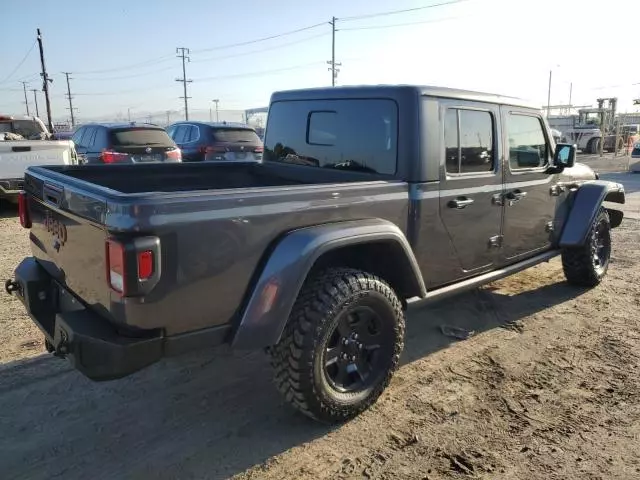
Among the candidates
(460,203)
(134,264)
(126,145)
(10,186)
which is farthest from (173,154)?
(134,264)

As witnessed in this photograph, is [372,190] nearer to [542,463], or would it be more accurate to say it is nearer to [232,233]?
[232,233]

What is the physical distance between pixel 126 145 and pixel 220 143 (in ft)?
7.58

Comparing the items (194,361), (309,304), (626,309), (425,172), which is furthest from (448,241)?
(626,309)

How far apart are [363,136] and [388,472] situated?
2117mm

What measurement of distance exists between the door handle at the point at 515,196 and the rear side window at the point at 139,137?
7886mm

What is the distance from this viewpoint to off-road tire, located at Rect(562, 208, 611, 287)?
5.29 meters

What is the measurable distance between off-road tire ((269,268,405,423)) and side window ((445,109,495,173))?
43.9 inches

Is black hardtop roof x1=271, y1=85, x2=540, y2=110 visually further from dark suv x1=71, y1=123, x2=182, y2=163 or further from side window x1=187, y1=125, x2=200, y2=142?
side window x1=187, y1=125, x2=200, y2=142

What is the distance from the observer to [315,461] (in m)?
2.75

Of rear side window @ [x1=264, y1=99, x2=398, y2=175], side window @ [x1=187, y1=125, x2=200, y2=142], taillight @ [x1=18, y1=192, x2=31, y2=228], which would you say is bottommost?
→ taillight @ [x1=18, y1=192, x2=31, y2=228]

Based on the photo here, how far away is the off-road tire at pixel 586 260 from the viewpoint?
5.29 meters

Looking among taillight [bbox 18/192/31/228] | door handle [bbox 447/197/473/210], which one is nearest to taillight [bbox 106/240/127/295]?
taillight [bbox 18/192/31/228]

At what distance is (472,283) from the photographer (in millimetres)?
3965

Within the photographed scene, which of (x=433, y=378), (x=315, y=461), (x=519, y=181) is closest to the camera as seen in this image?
(x=315, y=461)
